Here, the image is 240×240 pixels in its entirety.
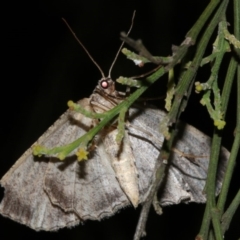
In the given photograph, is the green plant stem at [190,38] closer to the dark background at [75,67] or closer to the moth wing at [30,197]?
the moth wing at [30,197]

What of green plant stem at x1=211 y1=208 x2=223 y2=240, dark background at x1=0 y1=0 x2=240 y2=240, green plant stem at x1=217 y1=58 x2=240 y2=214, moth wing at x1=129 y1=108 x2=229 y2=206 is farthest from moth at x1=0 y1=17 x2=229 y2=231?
dark background at x1=0 y1=0 x2=240 y2=240

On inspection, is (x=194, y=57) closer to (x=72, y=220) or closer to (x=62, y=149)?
→ (x=62, y=149)

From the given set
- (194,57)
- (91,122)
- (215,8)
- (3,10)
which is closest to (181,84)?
(194,57)

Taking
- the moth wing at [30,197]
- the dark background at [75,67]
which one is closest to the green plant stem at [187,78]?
the moth wing at [30,197]

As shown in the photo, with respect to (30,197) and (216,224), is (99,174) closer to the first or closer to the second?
(30,197)

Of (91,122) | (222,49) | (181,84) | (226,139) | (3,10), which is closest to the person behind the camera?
(181,84)

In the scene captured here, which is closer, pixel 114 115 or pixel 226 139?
pixel 114 115

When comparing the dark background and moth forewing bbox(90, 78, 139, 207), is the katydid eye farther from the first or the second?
the dark background
